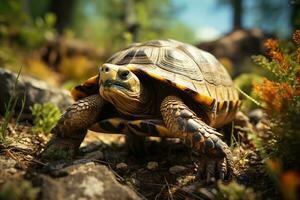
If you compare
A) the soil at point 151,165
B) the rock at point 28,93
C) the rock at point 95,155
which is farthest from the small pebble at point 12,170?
the rock at point 28,93

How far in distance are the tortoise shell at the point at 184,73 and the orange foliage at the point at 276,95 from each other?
0.69m

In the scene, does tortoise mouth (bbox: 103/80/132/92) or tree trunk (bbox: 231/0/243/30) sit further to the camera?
tree trunk (bbox: 231/0/243/30)

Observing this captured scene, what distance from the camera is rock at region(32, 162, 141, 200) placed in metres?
1.80

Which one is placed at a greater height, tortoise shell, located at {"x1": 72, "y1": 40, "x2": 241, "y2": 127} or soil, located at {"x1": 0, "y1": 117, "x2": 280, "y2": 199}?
tortoise shell, located at {"x1": 72, "y1": 40, "x2": 241, "y2": 127}

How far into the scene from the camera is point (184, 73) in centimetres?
289

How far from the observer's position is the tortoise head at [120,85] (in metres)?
2.64

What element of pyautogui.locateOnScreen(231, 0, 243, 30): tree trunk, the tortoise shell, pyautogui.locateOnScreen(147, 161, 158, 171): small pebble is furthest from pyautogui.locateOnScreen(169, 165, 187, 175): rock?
pyautogui.locateOnScreen(231, 0, 243, 30): tree trunk

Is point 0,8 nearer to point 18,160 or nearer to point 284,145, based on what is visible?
point 18,160

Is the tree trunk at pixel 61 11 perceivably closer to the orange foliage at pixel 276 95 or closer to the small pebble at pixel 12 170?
the small pebble at pixel 12 170

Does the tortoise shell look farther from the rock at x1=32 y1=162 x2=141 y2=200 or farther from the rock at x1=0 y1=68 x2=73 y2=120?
the rock at x1=32 y1=162 x2=141 y2=200

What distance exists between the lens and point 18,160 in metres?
2.43

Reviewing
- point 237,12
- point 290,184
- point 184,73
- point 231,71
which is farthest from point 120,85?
point 237,12

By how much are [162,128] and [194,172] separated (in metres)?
0.47

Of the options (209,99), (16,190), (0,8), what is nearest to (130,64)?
(209,99)
